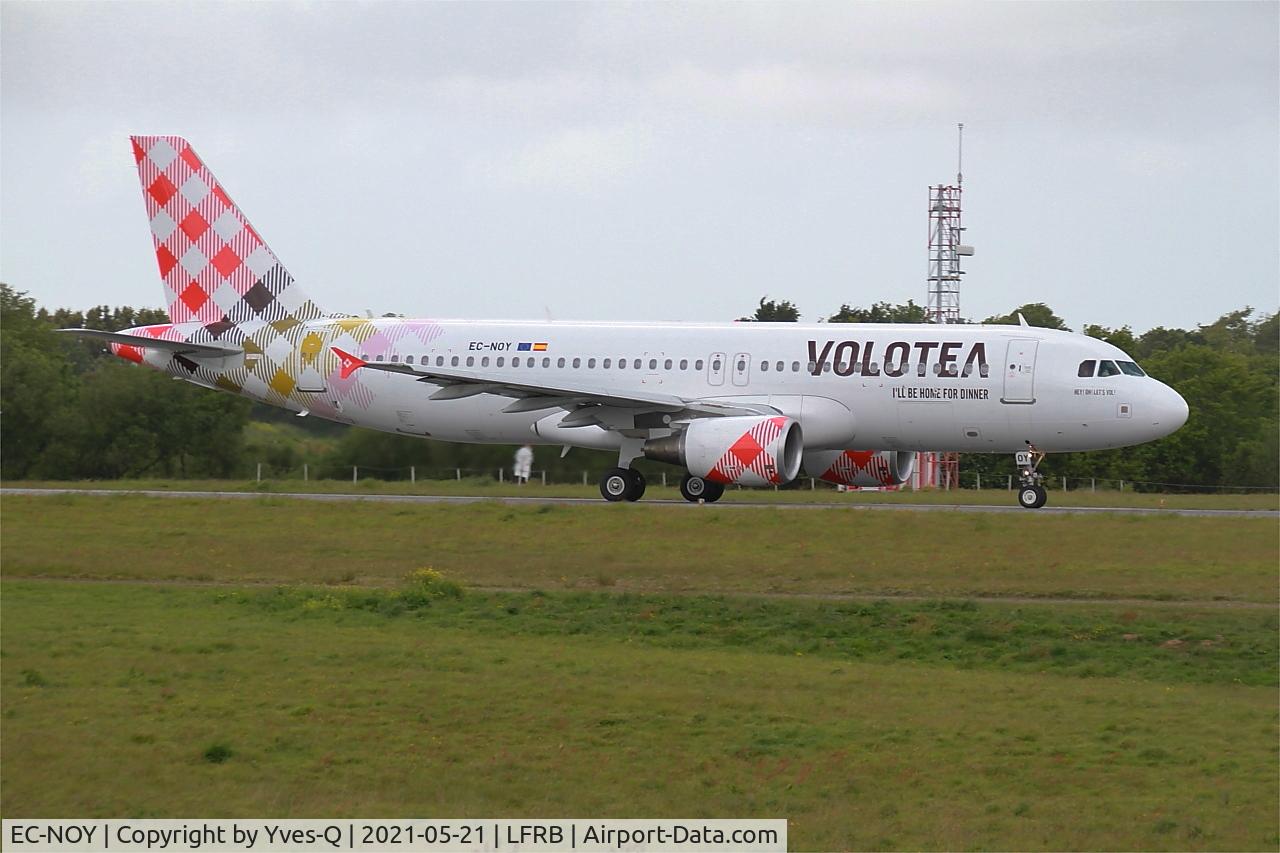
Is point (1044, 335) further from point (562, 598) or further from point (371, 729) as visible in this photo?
point (371, 729)

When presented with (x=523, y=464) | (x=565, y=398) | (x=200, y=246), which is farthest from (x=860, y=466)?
(x=200, y=246)

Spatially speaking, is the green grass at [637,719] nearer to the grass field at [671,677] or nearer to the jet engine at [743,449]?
the grass field at [671,677]

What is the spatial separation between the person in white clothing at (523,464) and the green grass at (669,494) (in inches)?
11.8

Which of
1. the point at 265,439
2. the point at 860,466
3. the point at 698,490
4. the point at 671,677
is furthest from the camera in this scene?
the point at 265,439

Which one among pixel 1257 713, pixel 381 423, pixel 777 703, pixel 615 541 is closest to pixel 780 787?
pixel 777 703

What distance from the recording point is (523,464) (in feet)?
136

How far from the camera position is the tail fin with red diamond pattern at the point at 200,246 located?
40500 millimetres

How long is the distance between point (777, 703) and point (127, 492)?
929 inches

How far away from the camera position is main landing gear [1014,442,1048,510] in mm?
34750

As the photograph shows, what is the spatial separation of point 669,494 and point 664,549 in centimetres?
1140

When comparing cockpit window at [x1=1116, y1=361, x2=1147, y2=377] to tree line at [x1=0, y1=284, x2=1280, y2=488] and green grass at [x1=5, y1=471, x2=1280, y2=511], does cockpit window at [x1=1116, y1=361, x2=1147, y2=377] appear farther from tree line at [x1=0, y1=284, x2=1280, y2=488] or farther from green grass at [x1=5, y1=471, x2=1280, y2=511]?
tree line at [x1=0, y1=284, x2=1280, y2=488]

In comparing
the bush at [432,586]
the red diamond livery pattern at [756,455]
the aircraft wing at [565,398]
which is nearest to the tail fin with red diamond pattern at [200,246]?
the aircraft wing at [565,398]

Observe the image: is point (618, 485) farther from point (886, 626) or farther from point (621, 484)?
point (886, 626)

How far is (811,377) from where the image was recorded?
35.2 m
